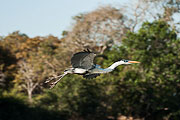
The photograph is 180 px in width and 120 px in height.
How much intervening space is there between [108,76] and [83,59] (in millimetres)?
14179

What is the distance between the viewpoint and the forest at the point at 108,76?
21.5 m

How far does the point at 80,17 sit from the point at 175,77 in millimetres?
10673

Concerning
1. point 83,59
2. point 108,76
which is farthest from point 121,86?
point 83,59

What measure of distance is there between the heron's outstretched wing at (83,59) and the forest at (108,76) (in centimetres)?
1221

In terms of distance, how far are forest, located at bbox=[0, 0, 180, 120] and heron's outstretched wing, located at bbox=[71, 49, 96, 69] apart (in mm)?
12208

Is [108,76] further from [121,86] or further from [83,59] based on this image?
[83,59]

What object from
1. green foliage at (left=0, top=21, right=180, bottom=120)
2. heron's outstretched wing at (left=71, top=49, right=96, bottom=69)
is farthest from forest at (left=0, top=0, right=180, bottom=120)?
heron's outstretched wing at (left=71, top=49, right=96, bottom=69)

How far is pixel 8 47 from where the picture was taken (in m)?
32.8

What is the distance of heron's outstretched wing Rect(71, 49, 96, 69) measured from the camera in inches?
334

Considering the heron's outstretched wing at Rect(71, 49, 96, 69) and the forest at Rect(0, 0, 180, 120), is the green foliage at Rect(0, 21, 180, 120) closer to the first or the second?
the forest at Rect(0, 0, 180, 120)

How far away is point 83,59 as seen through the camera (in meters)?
8.83

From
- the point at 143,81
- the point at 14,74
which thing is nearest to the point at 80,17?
the point at 14,74

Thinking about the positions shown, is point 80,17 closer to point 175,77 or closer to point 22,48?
point 22,48

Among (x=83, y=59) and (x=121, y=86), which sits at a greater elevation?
(x=83, y=59)
